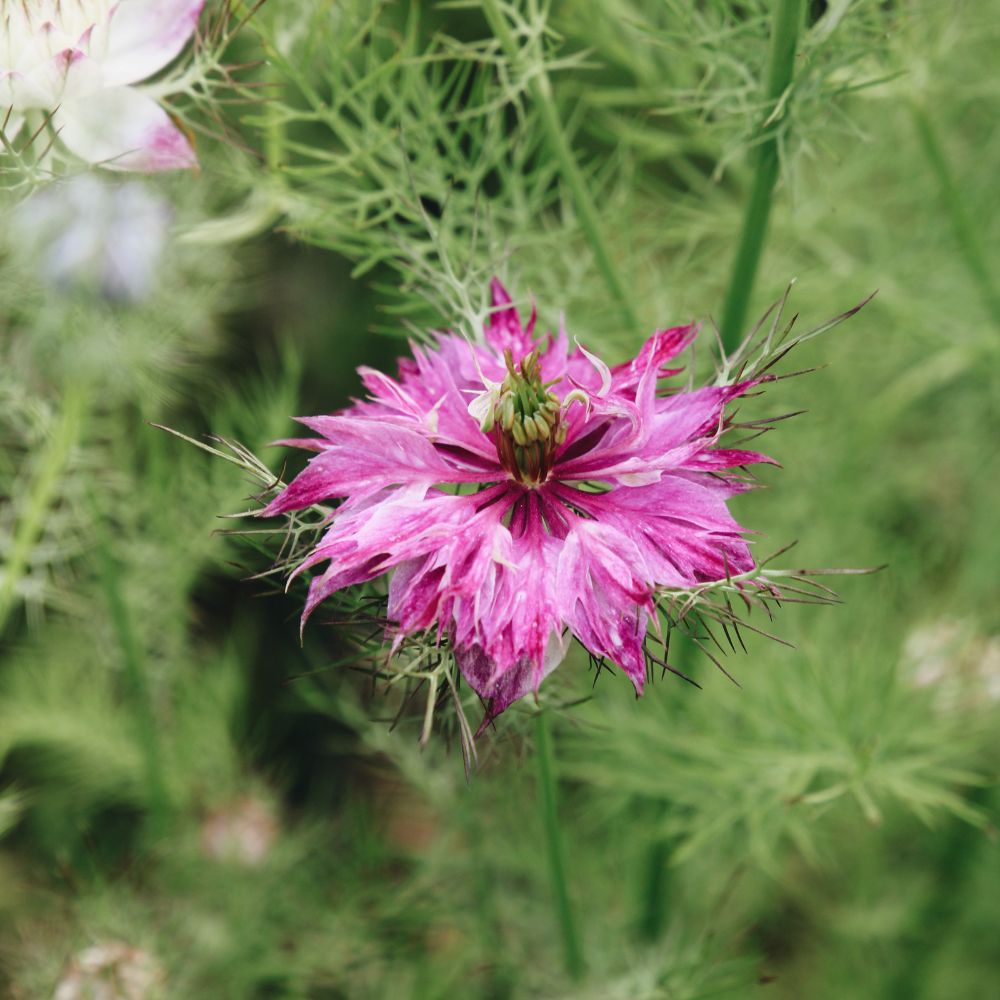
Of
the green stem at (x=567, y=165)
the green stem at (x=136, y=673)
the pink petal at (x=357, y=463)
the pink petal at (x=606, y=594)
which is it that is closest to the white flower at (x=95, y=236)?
the green stem at (x=136, y=673)

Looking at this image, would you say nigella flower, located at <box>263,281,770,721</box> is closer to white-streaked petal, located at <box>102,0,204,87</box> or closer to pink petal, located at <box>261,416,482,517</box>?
pink petal, located at <box>261,416,482,517</box>

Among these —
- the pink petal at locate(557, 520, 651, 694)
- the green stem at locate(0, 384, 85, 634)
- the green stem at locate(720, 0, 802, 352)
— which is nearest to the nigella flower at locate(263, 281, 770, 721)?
the pink petal at locate(557, 520, 651, 694)

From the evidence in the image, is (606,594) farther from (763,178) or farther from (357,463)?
(763,178)

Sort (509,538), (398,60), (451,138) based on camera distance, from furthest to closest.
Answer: (451,138) → (398,60) → (509,538)

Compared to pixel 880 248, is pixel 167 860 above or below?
below

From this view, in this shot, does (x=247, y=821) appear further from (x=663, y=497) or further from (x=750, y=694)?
(x=663, y=497)

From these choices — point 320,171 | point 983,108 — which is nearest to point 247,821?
point 320,171
